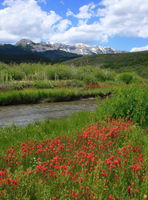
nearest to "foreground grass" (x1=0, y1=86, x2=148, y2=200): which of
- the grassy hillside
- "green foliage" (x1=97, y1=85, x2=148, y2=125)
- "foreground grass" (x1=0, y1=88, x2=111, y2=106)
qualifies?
"green foliage" (x1=97, y1=85, x2=148, y2=125)

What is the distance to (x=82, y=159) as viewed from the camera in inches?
163

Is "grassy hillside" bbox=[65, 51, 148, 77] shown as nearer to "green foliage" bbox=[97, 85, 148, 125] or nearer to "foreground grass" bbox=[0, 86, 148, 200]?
"green foliage" bbox=[97, 85, 148, 125]

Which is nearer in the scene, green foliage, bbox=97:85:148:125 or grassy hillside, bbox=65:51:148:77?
green foliage, bbox=97:85:148:125

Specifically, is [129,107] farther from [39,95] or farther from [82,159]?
[39,95]

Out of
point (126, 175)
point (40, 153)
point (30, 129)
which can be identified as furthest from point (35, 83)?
point (126, 175)

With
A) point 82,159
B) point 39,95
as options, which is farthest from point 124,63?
point 82,159

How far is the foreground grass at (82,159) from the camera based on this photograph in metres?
3.37

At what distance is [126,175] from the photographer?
4062 mm

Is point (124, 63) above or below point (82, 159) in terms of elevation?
above

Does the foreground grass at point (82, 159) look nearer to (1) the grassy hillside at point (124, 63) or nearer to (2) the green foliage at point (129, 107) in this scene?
(2) the green foliage at point (129, 107)

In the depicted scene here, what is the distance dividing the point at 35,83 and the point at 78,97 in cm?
407

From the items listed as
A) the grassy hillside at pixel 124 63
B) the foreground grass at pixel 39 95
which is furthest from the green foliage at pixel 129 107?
the grassy hillside at pixel 124 63

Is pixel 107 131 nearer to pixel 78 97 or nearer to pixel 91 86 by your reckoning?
pixel 78 97

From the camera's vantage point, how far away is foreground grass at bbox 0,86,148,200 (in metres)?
3.37
